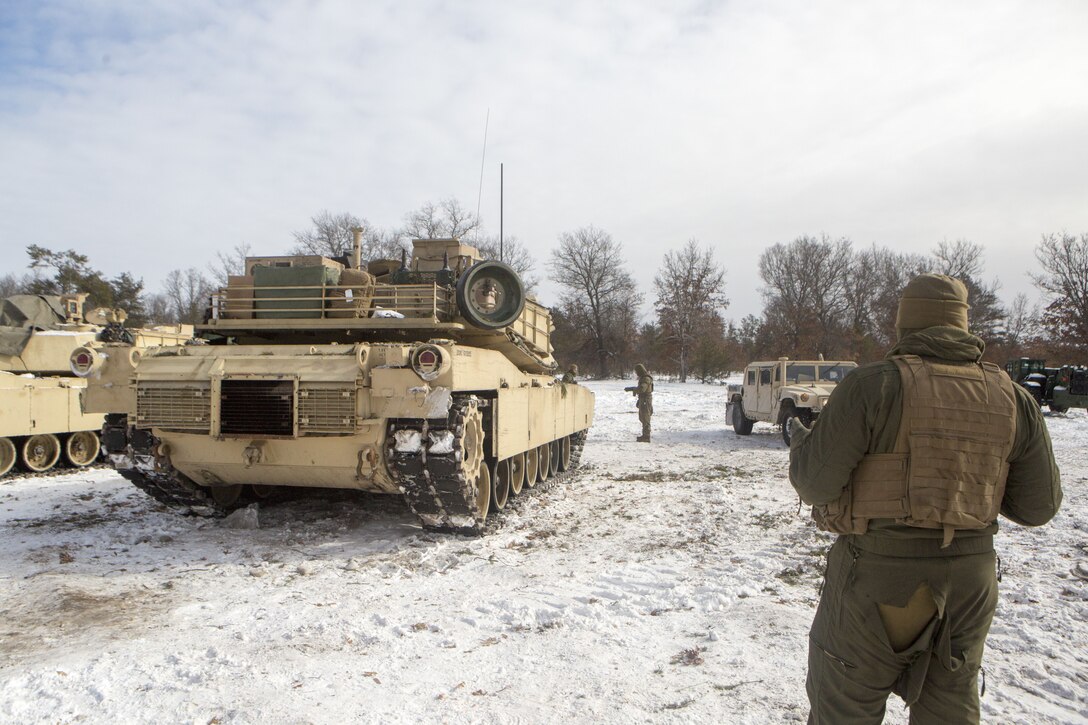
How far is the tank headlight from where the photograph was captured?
6.39 m

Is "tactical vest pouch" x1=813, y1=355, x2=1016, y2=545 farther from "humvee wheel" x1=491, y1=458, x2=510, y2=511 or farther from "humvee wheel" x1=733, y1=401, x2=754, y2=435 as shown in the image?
"humvee wheel" x1=733, y1=401, x2=754, y2=435

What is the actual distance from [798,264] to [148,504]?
160ft

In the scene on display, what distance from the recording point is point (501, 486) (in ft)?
28.1

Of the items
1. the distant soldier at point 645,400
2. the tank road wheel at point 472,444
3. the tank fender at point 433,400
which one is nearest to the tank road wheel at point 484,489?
the tank road wheel at point 472,444

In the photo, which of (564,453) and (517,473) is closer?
(517,473)

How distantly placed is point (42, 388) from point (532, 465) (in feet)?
23.3

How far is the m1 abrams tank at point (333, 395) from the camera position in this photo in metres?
6.47

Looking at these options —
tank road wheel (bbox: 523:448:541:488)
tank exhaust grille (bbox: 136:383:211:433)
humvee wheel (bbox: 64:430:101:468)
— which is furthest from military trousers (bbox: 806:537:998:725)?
humvee wheel (bbox: 64:430:101:468)

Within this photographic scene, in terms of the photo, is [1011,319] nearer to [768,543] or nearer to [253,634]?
[768,543]

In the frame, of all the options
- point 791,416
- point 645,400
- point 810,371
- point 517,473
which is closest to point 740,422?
point 810,371

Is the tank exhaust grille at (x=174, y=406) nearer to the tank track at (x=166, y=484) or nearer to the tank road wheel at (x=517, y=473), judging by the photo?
the tank track at (x=166, y=484)

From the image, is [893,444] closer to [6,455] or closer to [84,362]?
[84,362]

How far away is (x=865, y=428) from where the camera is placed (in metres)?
2.56

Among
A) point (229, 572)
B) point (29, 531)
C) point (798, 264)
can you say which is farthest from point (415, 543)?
point (798, 264)
